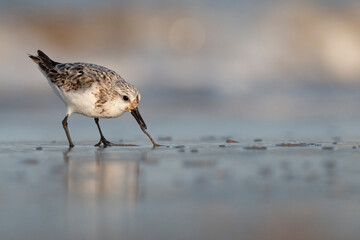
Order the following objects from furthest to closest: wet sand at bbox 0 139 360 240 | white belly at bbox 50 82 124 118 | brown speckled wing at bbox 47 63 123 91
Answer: brown speckled wing at bbox 47 63 123 91 → white belly at bbox 50 82 124 118 → wet sand at bbox 0 139 360 240

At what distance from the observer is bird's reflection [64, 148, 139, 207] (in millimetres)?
3580

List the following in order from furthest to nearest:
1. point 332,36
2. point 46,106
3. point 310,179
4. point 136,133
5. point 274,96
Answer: point 332,36
point 274,96
point 46,106
point 136,133
point 310,179

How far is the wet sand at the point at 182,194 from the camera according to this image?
9.65 feet

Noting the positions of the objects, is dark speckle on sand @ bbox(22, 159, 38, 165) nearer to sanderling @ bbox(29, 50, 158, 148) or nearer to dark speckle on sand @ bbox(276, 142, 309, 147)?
sanderling @ bbox(29, 50, 158, 148)

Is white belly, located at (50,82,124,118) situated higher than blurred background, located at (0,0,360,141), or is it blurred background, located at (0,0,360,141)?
blurred background, located at (0,0,360,141)

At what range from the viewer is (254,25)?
15.1 metres

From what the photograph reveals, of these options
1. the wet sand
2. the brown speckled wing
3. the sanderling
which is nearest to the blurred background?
the brown speckled wing

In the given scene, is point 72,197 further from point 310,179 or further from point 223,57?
point 223,57

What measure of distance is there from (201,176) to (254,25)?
11383 millimetres

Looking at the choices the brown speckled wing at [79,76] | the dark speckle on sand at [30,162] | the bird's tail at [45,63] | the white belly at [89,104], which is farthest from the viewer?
the bird's tail at [45,63]

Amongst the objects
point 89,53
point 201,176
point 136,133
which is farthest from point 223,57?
point 201,176

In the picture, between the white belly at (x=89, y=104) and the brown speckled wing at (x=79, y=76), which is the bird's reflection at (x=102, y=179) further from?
the brown speckled wing at (x=79, y=76)

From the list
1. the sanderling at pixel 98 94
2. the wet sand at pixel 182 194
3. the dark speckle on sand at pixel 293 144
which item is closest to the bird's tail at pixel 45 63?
the sanderling at pixel 98 94

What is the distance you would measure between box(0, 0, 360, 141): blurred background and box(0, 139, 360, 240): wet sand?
3.17m
